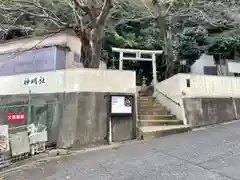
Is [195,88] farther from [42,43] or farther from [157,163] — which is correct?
[42,43]

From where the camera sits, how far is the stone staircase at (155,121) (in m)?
8.29

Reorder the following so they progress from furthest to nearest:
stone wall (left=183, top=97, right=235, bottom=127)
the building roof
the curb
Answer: the building roof
stone wall (left=183, top=97, right=235, bottom=127)
the curb

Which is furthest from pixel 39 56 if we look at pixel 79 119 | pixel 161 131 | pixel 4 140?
pixel 161 131

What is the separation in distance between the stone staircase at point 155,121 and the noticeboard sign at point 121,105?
36.5 inches

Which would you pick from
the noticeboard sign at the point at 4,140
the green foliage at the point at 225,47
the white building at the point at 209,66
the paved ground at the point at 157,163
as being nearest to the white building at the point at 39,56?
the noticeboard sign at the point at 4,140

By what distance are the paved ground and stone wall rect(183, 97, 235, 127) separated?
2139 mm

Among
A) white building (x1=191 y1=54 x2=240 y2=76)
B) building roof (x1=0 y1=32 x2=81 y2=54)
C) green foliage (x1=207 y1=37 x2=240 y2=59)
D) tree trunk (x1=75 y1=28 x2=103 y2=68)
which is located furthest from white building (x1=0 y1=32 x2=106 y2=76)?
green foliage (x1=207 y1=37 x2=240 y2=59)

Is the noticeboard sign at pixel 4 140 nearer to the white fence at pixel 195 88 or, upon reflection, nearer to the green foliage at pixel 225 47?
the white fence at pixel 195 88

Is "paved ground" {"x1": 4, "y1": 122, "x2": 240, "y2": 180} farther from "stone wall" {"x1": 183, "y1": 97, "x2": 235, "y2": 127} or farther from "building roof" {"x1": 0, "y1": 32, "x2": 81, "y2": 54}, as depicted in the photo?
"building roof" {"x1": 0, "y1": 32, "x2": 81, "y2": 54}

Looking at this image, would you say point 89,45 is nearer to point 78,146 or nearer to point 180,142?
point 78,146

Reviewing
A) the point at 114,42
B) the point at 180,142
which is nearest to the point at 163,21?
the point at 114,42

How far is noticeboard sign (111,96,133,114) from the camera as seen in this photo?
26.9ft

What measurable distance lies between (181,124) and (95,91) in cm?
389

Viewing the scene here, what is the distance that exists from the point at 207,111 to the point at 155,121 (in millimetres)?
2279
